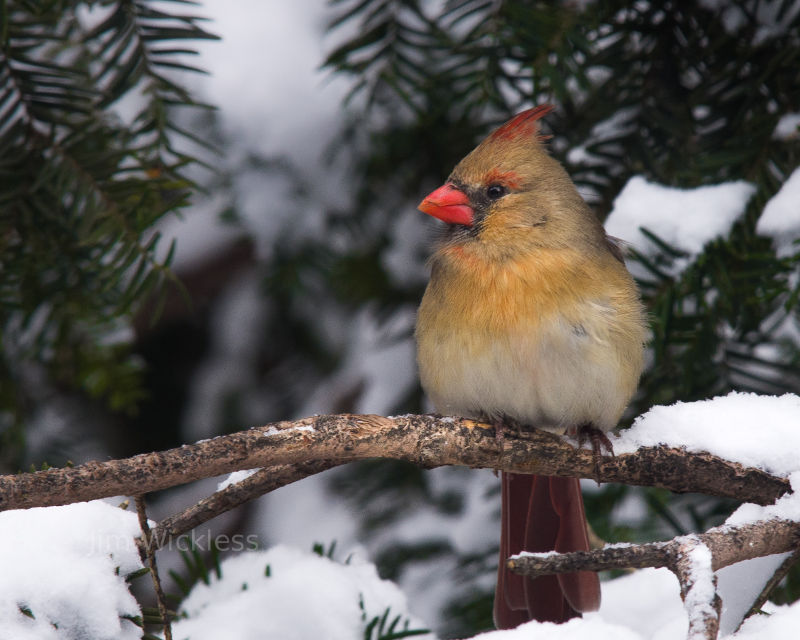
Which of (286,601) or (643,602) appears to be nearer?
(286,601)

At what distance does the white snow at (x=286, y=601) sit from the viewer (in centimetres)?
163

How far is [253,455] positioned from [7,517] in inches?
15.6

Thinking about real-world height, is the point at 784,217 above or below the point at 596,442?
above

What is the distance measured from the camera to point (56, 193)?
5.95ft

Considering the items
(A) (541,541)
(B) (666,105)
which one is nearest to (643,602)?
(A) (541,541)

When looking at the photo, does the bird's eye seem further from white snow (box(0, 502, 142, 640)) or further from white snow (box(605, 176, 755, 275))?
white snow (box(0, 502, 142, 640))

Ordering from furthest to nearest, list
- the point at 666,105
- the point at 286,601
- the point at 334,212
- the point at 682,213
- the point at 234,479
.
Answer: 1. the point at 334,212
2. the point at 666,105
3. the point at 682,213
4. the point at 286,601
5. the point at 234,479

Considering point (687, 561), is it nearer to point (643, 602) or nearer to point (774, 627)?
point (774, 627)

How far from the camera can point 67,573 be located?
48.1 inches

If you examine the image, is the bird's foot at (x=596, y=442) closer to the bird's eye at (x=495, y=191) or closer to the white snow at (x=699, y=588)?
the white snow at (x=699, y=588)

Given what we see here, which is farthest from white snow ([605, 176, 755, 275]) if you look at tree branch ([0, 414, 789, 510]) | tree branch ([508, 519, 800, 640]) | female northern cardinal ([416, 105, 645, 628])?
tree branch ([508, 519, 800, 640])

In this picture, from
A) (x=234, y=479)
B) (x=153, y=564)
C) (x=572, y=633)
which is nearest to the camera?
(x=153, y=564)

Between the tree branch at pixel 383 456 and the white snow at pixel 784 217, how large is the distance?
1.84 feet

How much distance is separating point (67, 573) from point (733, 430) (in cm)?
111
